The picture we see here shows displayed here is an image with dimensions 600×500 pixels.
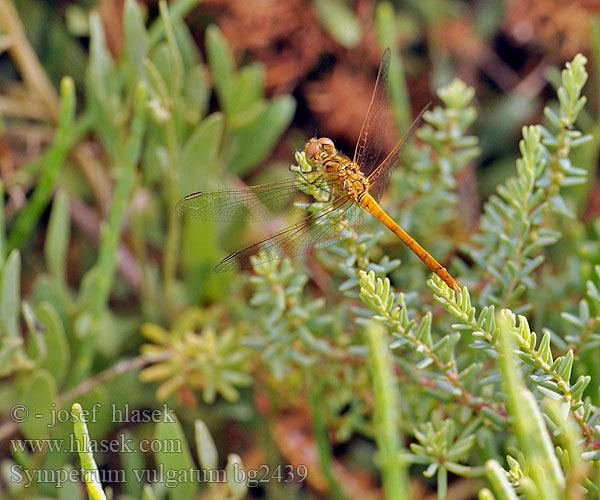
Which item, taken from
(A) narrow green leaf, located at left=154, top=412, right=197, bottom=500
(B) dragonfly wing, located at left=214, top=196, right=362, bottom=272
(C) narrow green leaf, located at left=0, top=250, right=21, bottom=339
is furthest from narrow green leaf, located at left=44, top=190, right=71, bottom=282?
(A) narrow green leaf, located at left=154, top=412, right=197, bottom=500

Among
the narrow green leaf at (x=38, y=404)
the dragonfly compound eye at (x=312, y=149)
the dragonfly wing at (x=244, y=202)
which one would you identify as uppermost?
the dragonfly compound eye at (x=312, y=149)

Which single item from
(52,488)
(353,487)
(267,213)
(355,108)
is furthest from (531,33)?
(52,488)

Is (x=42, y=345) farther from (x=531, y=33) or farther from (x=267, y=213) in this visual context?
(x=531, y=33)

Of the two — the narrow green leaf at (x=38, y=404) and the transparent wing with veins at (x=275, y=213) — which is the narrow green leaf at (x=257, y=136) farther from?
the narrow green leaf at (x=38, y=404)

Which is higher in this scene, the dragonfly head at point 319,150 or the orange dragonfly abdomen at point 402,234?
the dragonfly head at point 319,150

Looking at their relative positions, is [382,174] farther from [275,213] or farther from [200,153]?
[200,153]

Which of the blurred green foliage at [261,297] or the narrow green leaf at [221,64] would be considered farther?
the narrow green leaf at [221,64]

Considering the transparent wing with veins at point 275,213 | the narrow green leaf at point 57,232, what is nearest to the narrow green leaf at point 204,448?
the transparent wing with veins at point 275,213

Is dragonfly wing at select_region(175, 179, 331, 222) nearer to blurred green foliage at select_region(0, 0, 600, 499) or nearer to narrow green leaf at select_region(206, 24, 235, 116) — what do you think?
blurred green foliage at select_region(0, 0, 600, 499)
